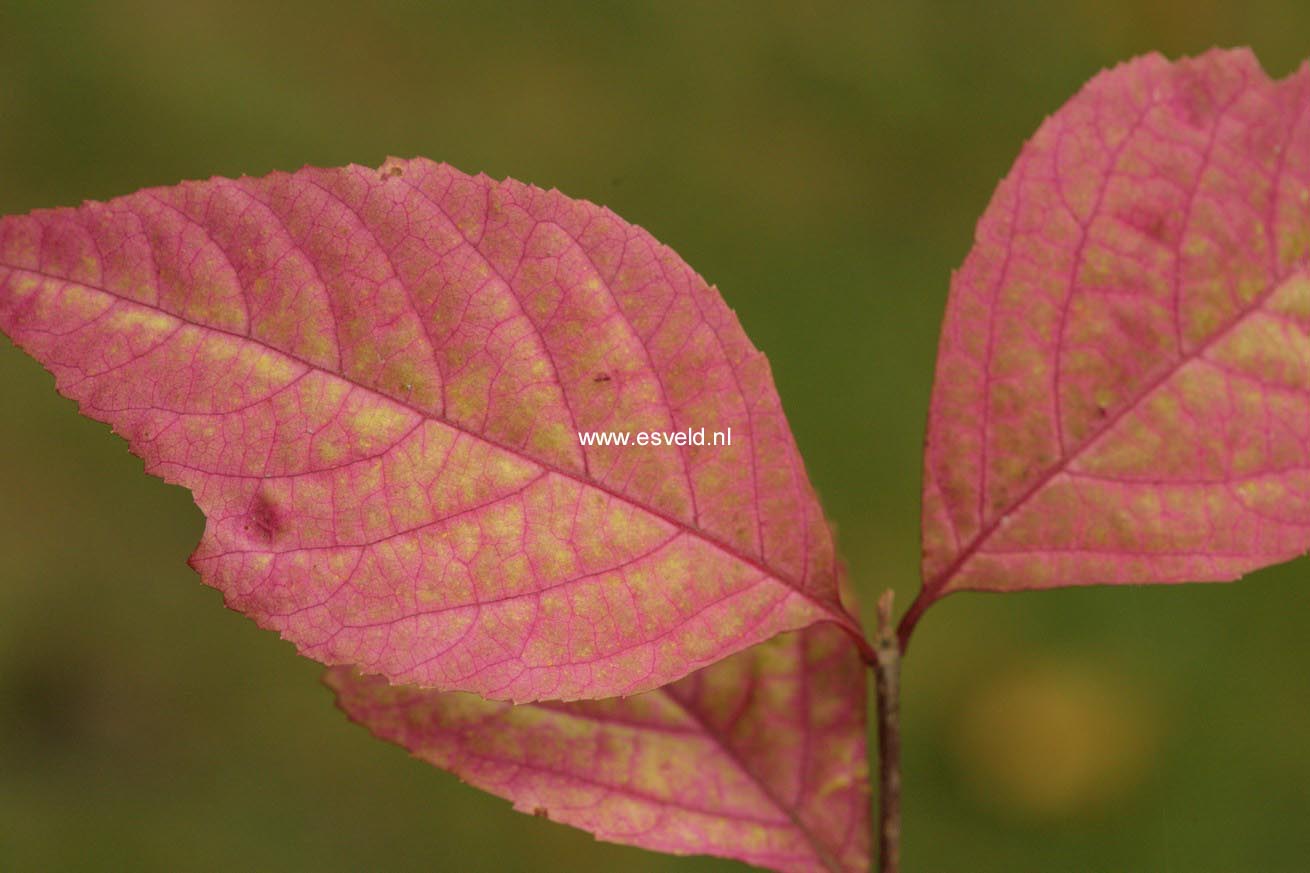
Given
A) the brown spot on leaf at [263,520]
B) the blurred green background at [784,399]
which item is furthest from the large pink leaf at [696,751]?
the blurred green background at [784,399]

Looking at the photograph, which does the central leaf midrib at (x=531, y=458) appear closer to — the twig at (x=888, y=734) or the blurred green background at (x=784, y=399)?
the twig at (x=888, y=734)

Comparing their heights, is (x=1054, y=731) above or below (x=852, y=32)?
below

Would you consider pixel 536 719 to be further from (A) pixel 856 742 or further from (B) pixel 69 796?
(B) pixel 69 796

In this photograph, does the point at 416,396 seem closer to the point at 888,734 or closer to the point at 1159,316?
the point at 888,734

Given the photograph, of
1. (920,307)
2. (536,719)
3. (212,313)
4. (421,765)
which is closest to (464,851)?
(421,765)

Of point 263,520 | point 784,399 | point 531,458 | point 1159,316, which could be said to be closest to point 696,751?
point 531,458

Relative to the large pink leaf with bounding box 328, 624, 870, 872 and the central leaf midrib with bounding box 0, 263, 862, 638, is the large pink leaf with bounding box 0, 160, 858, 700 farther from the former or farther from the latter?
the large pink leaf with bounding box 328, 624, 870, 872

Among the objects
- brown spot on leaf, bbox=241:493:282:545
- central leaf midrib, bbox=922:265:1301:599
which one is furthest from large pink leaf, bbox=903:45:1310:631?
Result: brown spot on leaf, bbox=241:493:282:545
